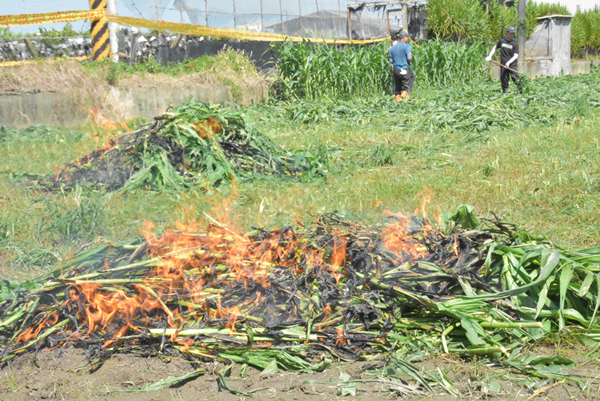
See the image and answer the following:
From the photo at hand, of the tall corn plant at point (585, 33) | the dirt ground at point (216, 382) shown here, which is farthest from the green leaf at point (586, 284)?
the tall corn plant at point (585, 33)

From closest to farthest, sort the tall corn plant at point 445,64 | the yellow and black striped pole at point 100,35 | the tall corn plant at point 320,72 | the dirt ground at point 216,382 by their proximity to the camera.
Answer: the dirt ground at point 216,382 → the yellow and black striped pole at point 100,35 → the tall corn plant at point 320,72 → the tall corn plant at point 445,64

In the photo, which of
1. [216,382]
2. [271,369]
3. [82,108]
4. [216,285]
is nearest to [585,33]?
[82,108]

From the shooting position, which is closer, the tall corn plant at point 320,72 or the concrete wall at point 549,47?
the tall corn plant at point 320,72

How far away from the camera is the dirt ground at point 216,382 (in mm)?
2215

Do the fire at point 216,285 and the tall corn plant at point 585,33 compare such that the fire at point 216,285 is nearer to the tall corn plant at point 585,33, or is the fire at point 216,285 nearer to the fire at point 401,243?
the fire at point 401,243

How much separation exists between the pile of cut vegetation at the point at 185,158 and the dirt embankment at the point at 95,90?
2.82 metres

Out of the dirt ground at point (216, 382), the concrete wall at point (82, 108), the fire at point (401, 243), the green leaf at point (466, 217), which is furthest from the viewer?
the concrete wall at point (82, 108)

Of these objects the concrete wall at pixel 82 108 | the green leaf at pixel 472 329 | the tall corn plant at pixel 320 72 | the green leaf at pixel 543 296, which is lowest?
the green leaf at pixel 472 329

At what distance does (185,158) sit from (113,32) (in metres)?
6.35

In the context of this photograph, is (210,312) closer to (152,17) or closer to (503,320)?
(503,320)

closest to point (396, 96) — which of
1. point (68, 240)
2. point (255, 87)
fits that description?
point (255, 87)

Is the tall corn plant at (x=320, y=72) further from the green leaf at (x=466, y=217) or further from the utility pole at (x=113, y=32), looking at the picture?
the green leaf at (x=466, y=217)

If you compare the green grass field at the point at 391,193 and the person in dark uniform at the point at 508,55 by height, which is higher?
the person in dark uniform at the point at 508,55

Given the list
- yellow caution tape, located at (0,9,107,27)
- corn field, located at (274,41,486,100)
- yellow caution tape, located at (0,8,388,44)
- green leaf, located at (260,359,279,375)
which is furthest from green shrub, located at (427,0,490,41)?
green leaf, located at (260,359,279,375)
